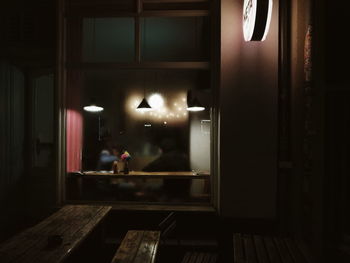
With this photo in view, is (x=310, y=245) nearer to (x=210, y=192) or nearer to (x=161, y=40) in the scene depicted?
(x=210, y=192)

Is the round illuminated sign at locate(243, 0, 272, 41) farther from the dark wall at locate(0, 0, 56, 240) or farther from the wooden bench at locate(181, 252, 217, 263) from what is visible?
the dark wall at locate(0, 0, 56, 240)

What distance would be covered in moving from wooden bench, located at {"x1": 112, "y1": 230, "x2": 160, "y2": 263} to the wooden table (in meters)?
0.48

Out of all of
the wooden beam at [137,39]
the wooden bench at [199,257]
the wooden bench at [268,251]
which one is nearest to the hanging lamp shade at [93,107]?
the wooden beam at [137,39]

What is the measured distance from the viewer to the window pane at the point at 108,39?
20.6 ft

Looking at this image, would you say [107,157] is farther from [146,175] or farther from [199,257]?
[199,257]

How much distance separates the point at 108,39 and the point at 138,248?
3833 mm

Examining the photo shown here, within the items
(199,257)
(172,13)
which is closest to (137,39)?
(172,13)

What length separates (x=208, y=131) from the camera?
20.1 feet

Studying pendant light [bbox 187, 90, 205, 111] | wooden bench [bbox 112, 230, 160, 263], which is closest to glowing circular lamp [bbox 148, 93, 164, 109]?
pendant light [bbox 187, 90, 205, 111]

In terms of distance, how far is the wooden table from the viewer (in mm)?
3212

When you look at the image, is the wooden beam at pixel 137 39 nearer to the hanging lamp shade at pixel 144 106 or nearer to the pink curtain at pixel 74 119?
the hanging lamp shade at pixel 144 106

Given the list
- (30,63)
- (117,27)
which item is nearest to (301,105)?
(117,27)

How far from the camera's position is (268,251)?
13.0 feet

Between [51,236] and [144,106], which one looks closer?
[51,236]
